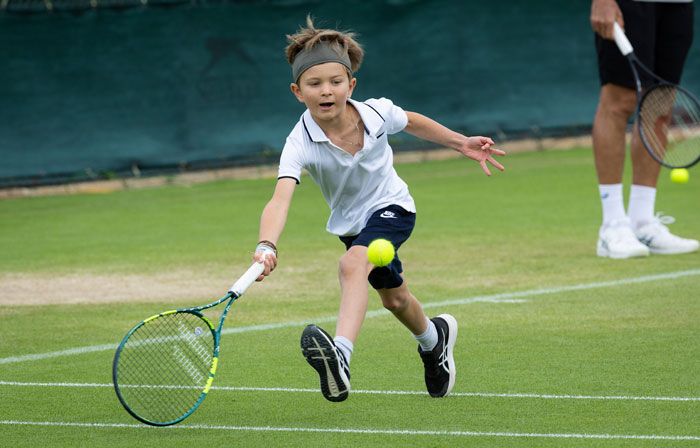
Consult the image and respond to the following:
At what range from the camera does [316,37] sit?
6.08 metres

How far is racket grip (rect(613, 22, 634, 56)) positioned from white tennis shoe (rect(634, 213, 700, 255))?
134 centimetres

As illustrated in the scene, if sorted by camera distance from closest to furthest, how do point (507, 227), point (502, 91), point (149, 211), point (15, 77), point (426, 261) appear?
point (426, 261) < point (507, 227) < point (149, 211) < point (15, 77) < point (502, 91)

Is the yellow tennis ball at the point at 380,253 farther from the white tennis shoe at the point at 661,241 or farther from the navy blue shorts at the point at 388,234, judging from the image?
the white tennis shoe at the point at 661,241

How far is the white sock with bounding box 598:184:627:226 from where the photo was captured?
10.2 metres

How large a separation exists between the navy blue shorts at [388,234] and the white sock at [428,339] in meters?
0.34

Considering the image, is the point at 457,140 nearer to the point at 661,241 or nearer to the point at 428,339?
the point at 428,339

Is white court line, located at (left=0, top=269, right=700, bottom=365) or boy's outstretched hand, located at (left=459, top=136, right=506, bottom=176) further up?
boy's outstretched hand, located at (left=459, top=136, right=506, bottom=176)

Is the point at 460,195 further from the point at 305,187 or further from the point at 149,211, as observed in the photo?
the point at 149,211

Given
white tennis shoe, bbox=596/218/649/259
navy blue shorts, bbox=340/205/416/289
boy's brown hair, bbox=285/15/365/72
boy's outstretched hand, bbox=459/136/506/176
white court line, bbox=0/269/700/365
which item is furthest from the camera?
white tennis shoe, bbox=596/218/649/259

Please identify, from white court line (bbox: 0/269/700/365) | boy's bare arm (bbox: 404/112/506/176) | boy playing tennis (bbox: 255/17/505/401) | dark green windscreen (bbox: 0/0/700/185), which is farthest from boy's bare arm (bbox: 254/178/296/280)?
dark green windscreen (bbox: 0/0/700/185)

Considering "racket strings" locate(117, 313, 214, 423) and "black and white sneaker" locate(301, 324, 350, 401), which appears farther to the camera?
"racket strings" locate(117, 313, 214, 423)

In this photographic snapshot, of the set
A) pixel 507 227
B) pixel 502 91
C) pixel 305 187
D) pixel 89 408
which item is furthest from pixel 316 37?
pixel 502 91

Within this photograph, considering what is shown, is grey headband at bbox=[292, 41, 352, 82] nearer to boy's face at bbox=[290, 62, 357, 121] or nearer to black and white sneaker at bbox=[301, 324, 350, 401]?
boy's face at bbox=[290, 62, 357, 121]

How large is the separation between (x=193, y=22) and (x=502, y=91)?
13.0ft
